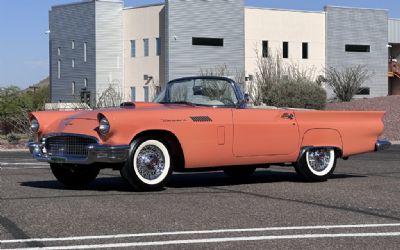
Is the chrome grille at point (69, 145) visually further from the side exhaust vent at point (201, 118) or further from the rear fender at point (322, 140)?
the rear fender at point (322, 140)

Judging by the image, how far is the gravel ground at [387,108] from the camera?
3158cm

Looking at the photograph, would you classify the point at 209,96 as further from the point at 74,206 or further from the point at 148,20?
the point at 148,20

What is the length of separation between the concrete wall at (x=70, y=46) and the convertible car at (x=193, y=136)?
1791 inches

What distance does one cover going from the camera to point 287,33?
195 feet

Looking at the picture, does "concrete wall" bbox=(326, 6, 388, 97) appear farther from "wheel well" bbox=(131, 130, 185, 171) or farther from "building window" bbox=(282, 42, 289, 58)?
"wheel well" bbox=(131, 130, 185, 171)

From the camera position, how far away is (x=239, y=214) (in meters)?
7.86

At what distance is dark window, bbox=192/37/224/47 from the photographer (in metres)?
55.5

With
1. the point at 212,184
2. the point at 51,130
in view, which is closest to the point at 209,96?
the point at 212,184

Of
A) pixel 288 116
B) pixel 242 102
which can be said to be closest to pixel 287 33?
pixel 288 116

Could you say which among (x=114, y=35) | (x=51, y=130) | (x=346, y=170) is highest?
(x=114, y=35)

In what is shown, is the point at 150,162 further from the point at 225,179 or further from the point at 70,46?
the point at 70,46

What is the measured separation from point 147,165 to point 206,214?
7.04ft

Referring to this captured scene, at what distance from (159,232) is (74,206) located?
6.41 ft

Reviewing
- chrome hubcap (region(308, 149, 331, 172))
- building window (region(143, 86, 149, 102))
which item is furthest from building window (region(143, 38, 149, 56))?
chrome hubcap (region(308, 149, 331, 172))
